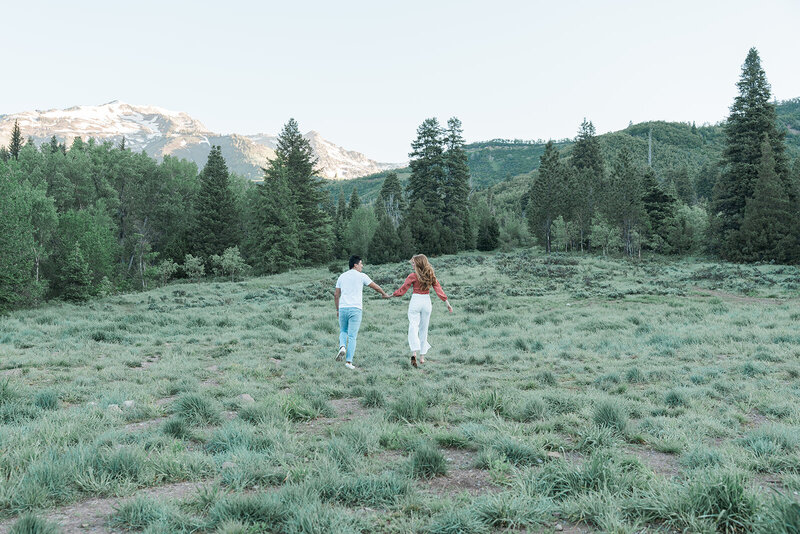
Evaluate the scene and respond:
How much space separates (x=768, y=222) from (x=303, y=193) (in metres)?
44.4

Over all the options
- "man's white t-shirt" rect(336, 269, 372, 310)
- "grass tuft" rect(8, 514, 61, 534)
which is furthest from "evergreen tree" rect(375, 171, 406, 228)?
"grass tuft" rect(8, 514, 61, 534)

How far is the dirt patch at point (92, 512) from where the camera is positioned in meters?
3.06

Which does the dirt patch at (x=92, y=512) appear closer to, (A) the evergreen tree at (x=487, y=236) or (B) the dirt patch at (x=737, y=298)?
(B) the dirt patch at (x=737, y=298)

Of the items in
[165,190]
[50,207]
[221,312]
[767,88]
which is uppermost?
[767,88]

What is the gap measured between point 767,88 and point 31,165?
227 feet

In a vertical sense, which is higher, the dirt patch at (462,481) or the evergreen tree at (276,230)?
the evergreen tree at (276,230)

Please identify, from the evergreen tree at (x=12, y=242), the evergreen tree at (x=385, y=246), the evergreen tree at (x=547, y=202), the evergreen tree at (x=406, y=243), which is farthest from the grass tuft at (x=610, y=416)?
the evergreen tree at (x=547, y=202)

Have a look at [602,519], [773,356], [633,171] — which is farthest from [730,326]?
[633,171]

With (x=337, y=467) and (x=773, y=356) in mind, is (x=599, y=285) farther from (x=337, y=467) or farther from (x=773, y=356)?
(x=337, y=467)

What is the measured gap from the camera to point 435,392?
6801 mm

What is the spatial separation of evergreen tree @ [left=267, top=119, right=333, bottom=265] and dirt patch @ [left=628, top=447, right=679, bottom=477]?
45.8 m

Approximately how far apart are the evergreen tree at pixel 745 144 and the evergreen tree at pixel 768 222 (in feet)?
13.3

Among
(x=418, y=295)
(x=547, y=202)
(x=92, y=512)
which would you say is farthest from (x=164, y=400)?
(x=547, y=202)

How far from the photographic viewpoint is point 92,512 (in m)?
3.30
